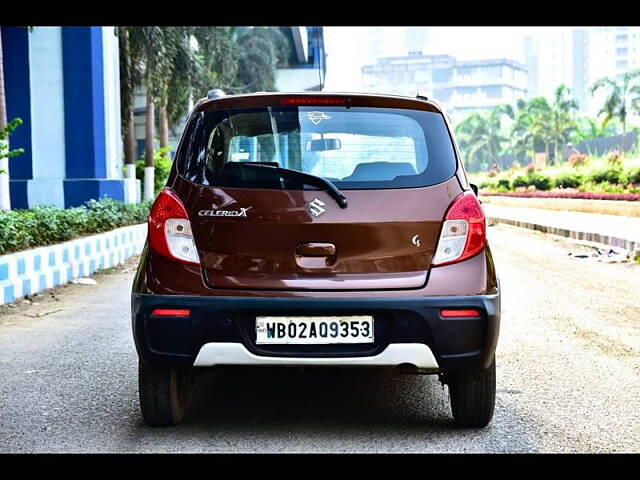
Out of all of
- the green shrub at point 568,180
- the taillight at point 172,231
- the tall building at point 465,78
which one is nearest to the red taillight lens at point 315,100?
the taillight at point 172,231

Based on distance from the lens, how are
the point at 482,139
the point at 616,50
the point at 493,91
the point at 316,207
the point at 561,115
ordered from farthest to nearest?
the point at 616,50 → the point at 493,91 → the point at 482,139 → the point at 561,115 → the point at 316,207

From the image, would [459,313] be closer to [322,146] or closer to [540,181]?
[322,146]

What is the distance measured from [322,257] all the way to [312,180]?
0.36 meters

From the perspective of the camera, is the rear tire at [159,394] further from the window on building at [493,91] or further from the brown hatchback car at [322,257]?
the window on building at [493,91]

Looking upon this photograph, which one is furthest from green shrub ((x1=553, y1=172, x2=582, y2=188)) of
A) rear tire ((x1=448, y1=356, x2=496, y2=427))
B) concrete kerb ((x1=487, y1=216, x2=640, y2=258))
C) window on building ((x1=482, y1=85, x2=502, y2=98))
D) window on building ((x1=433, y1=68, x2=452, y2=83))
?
window on building ((x1=433, y1=68, x2=452, y2=83))

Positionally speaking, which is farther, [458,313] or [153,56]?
[153,56]

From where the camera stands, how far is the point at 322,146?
4199 millimetres

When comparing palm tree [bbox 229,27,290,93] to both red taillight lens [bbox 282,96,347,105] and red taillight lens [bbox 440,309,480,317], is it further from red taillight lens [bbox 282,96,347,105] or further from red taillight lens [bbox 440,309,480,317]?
red taillight lens [bbox 440,309,480,317]

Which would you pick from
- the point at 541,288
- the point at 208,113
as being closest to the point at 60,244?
the point at 541,288

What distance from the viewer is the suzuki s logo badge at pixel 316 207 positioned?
13.2 ft

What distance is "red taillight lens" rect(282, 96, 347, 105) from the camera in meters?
4.29

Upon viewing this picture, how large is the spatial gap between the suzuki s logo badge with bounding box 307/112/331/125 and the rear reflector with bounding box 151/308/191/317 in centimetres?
109

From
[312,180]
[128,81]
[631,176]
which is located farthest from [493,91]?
[312,180]
